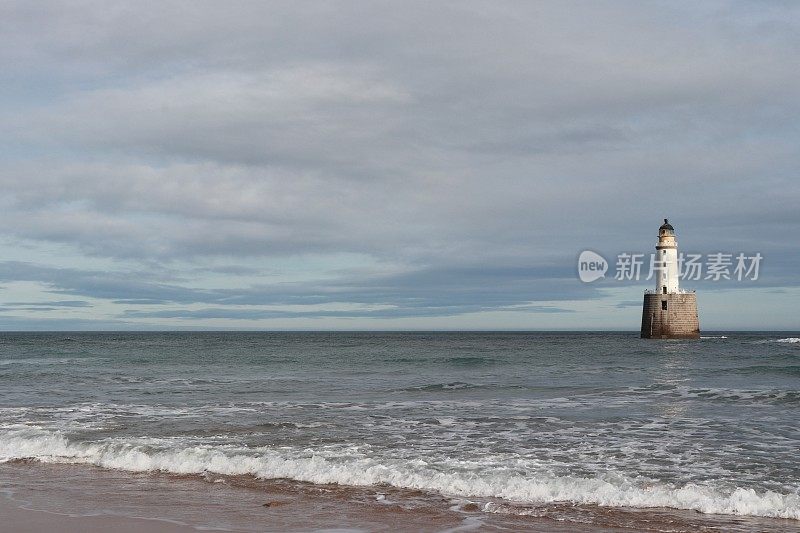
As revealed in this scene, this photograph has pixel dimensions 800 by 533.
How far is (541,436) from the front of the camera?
14.9m

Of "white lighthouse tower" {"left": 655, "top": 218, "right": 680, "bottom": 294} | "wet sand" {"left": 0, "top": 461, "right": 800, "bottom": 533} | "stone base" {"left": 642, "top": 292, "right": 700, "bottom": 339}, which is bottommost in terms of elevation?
"wet sand" {"left": 0, "top": 461, "right": 800, "bottom": 533}

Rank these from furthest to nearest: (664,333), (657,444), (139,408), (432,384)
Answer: (664,333), (432,384), (139,408), (657,444)

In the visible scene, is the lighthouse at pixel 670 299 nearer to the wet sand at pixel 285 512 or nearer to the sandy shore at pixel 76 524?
the wet sand at pixel 285 512

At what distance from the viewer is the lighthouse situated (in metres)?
61.5

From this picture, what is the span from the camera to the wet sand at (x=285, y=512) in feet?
28.2

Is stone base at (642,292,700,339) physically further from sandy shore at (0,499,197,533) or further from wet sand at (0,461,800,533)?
sandy shore at (0,499,197,533)

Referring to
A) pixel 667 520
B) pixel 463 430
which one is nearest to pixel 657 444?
pixel 463 430

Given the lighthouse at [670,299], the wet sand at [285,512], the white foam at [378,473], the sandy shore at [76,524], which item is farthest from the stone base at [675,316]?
the sandy shore at [76,524]

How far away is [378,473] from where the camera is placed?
37.5ft

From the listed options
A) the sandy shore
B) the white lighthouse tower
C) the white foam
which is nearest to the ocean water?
the white foam

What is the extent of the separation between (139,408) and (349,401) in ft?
19.3

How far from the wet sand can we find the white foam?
35 cm

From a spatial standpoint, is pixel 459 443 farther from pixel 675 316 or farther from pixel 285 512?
pixel 675 316

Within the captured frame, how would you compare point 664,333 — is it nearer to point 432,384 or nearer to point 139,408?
point 432,384
